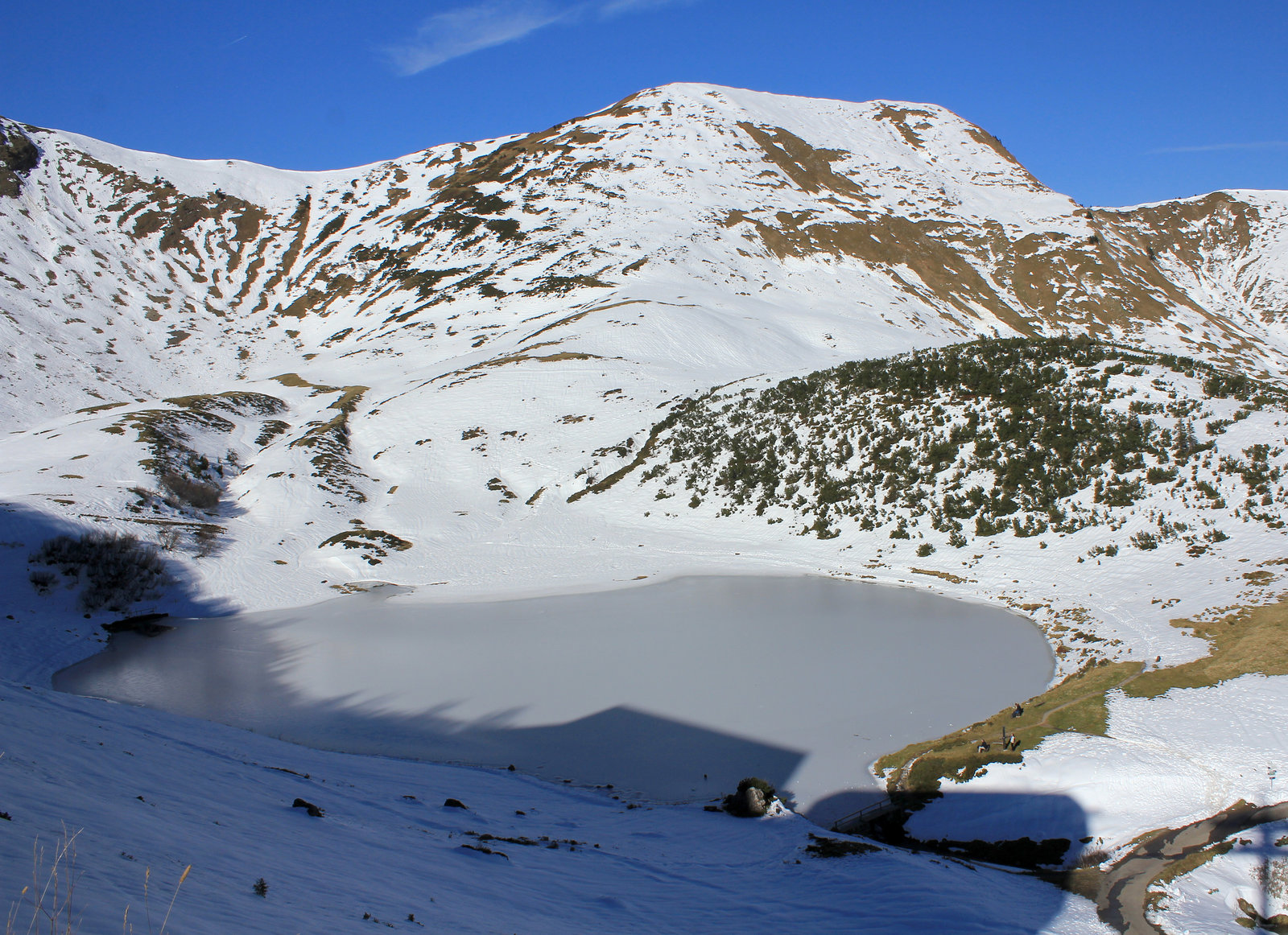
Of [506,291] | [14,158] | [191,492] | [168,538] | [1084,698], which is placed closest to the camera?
[1084,698]

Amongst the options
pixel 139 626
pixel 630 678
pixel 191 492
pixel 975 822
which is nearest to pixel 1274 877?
pixel 975 822

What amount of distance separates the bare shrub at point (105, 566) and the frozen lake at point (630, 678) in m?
2.16

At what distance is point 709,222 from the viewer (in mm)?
91000

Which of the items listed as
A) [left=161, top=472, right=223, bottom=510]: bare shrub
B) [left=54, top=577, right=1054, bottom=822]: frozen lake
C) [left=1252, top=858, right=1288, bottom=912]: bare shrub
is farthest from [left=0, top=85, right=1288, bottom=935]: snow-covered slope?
[left=54, top=577, right=1054, bottom=822]: frozen lake

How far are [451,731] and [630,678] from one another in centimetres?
405

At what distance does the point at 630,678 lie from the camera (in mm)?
16297

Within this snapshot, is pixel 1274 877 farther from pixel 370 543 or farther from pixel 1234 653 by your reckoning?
pixel 370 543

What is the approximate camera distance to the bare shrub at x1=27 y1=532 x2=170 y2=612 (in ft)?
73.2

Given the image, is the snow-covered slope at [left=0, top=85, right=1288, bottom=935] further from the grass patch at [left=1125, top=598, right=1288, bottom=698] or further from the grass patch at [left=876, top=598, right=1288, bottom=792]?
the grass patch at [left=876, top=598, right=1288, bottom=792]

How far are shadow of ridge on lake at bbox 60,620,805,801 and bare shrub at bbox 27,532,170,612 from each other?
12.5ft

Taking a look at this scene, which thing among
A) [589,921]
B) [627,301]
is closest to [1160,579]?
[589,921]

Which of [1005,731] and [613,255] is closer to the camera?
[1005,731]

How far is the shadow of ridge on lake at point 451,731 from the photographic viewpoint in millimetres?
12422

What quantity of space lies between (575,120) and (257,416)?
97.9 meters
